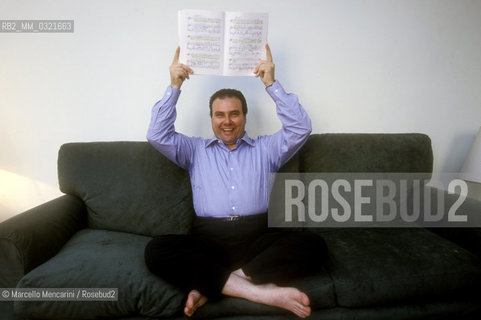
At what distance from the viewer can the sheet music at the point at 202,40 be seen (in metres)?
1.29

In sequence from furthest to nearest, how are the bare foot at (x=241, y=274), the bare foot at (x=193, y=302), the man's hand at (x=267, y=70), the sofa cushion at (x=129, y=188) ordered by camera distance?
the sofa cushion at (x=129, y=188) < the man's hand at (x=267, y=70) < the bare foot at (x=241, y=274) < the bare foot at (x=193, y=302)

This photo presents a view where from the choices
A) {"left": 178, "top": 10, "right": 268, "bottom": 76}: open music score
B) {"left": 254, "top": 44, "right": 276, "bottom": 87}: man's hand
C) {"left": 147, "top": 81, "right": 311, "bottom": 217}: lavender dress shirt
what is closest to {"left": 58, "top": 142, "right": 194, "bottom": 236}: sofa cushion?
{"left": 147, "top": 81, "right": 311, "bottom": 217}: lavender dress shirt

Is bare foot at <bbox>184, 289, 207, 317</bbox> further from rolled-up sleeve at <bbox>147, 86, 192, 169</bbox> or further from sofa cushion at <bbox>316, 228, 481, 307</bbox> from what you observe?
rolled-up sleeve at <bbox>147, 86, 192, 169</bbox>

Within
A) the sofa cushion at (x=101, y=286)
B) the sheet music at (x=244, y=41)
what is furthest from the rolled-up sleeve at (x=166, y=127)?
the sofa cushion at (x=101, y=286)

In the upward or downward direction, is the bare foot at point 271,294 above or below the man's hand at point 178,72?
below

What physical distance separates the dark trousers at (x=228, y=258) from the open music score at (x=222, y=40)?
34.1 inches

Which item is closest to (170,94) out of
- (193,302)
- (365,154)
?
(193,302)

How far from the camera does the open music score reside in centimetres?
130

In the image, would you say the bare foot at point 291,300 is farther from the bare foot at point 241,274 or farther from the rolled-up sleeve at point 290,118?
the rolled-up sleeve at point 290,118

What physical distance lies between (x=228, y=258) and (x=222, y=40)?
1078 mm

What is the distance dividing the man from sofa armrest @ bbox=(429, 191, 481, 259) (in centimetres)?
75

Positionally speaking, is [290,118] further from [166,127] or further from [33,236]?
[33,236]

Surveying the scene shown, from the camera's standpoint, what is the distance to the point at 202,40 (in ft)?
4.35

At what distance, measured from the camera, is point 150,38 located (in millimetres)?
1718
